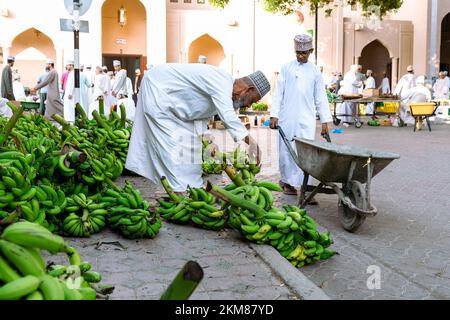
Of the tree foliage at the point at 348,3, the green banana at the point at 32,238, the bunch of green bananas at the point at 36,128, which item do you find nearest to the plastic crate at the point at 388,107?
the tree foliage at the point at 348,3

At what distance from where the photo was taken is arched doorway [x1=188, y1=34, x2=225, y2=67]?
30234 mm

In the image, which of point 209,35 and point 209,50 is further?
point 209,50

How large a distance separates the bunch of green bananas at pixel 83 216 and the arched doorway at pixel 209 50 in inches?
1022

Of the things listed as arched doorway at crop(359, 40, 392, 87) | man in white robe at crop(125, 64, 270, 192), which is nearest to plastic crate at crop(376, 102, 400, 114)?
arched doorway at crop(359, 40, 392, 87)

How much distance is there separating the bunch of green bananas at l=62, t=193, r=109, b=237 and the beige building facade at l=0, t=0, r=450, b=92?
2296 centimetres

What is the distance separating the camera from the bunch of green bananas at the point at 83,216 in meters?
4.55

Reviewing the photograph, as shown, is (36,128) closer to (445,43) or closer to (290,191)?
(290,191)

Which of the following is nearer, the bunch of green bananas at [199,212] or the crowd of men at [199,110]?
the bunch of green bananas at [199,212]

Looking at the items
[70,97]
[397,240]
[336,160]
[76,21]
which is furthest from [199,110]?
[70,97]

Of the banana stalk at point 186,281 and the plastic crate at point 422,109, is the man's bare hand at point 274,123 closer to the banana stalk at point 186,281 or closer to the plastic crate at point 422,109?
the banana stalk at point 186,281

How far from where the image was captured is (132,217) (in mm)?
4512

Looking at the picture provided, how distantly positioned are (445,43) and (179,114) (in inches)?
1327

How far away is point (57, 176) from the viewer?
482 centimetres

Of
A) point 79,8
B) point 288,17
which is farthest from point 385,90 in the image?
point 79,8
